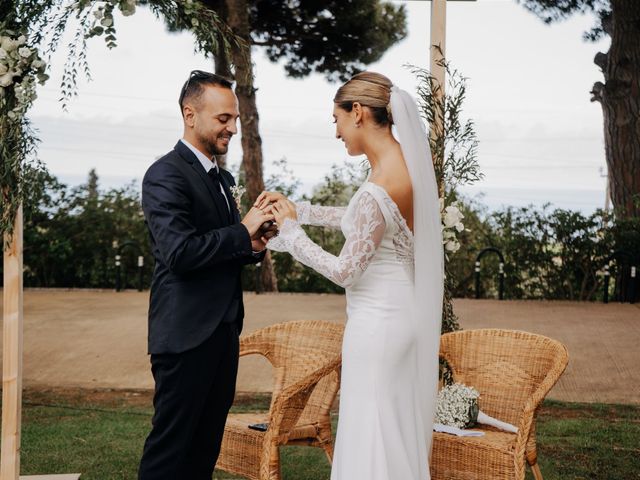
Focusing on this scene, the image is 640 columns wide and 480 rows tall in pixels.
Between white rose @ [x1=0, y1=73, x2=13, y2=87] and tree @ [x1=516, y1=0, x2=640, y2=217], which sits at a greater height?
tree @ [x1=516, y1=0, x2=640, y2=217]

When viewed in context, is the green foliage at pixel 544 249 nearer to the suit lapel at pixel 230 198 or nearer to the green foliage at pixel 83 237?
the green foliage at pixel 83 237

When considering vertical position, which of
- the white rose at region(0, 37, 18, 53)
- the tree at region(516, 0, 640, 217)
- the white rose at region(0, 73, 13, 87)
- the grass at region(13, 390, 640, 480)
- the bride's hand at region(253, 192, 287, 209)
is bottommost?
the grass at region(13, 390, 640, 480)

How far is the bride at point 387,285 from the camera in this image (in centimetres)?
319

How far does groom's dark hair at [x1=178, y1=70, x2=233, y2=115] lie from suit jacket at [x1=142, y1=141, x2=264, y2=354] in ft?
0.59

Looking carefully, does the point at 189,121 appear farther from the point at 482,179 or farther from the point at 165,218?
the point at 482,179

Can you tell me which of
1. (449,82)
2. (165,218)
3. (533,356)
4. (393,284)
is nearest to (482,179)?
(449,82)

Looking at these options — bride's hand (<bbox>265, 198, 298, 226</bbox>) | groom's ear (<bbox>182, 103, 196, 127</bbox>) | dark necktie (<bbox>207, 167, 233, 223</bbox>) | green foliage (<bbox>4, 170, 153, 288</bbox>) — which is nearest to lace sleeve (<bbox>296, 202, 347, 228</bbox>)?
bride's hand (<bbox>265, 198, 298, 226</bbox>)

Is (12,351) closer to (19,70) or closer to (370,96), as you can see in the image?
(19,70)

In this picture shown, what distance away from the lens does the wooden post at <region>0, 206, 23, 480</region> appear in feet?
11.9

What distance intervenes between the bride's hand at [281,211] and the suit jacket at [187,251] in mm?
218

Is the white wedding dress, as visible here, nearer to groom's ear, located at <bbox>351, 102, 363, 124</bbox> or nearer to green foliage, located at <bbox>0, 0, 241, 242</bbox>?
groom's ear, located at <bbox>351, 102, 363, 124</bbox>

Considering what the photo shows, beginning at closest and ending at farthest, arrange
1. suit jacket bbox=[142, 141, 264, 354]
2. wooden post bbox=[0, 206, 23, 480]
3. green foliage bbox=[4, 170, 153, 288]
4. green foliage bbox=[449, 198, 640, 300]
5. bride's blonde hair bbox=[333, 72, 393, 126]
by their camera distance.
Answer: suit jacket bbox=[142, 141, 264, 354]
bride's blonde hair bbox=[333, 72, 393, 126]
wooden post bbox=[0, 206, 23, 480]
green foliage bbox=[449, 198, 640, 300]
green foliage bbox=[4, 170, 153, 288]

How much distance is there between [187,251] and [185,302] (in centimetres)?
24

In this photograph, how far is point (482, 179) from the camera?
451 cm
